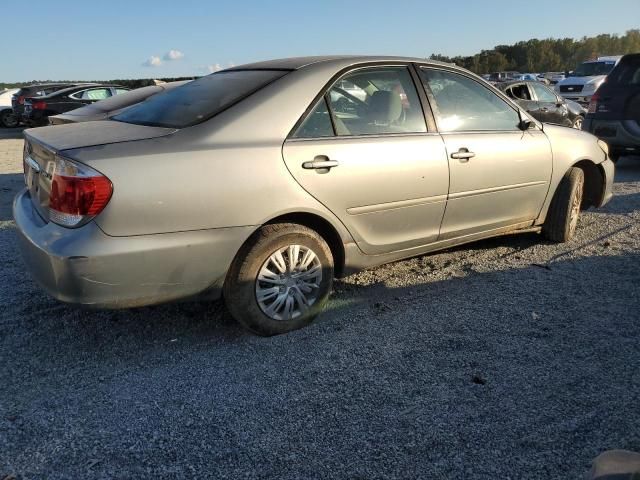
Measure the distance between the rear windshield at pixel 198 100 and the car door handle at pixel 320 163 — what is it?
1.82 feet

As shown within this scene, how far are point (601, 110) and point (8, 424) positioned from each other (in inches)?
351

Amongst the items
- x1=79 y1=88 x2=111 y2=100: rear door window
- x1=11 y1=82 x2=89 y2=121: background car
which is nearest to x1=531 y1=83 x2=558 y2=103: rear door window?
x1=79 y1=88 x2=111 y2=100: rear door window

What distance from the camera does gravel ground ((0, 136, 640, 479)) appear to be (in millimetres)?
2240

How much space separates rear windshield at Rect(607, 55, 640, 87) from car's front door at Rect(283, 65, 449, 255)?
6.15 m

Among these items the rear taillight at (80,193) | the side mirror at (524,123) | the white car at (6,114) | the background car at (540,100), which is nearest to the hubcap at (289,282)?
the rear taillight at (80,193)

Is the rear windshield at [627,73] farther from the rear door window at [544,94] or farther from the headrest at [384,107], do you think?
the headrest at [384,107]

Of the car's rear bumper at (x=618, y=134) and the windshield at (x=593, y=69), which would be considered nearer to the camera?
the car's rear bumper at (x=618, y=134)

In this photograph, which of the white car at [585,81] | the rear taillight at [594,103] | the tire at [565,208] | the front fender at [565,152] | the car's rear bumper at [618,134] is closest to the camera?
the front fender at [565,152]

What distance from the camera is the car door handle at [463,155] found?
3.83 m

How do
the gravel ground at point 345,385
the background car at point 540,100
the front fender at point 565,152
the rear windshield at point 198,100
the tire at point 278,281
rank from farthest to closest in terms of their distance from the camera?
the background car at point 540,100, the front fender at point 565,152, the rear windshield at point 198,100, the tire at point 278,281, the gravel ground at point 345,385

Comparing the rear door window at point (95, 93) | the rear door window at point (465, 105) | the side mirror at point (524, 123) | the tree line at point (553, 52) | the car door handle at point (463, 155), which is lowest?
the car door handle at point (463, 155)

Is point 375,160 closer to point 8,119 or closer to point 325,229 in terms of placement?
point 325,229

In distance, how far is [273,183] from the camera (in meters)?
3.03

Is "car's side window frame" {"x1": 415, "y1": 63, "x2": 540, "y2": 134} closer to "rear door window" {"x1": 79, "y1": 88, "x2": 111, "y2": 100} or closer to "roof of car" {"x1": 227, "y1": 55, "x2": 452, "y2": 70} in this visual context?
"roof of car" {"x1": 227, "y1": 55, "x2": 452, "y2": 70}
